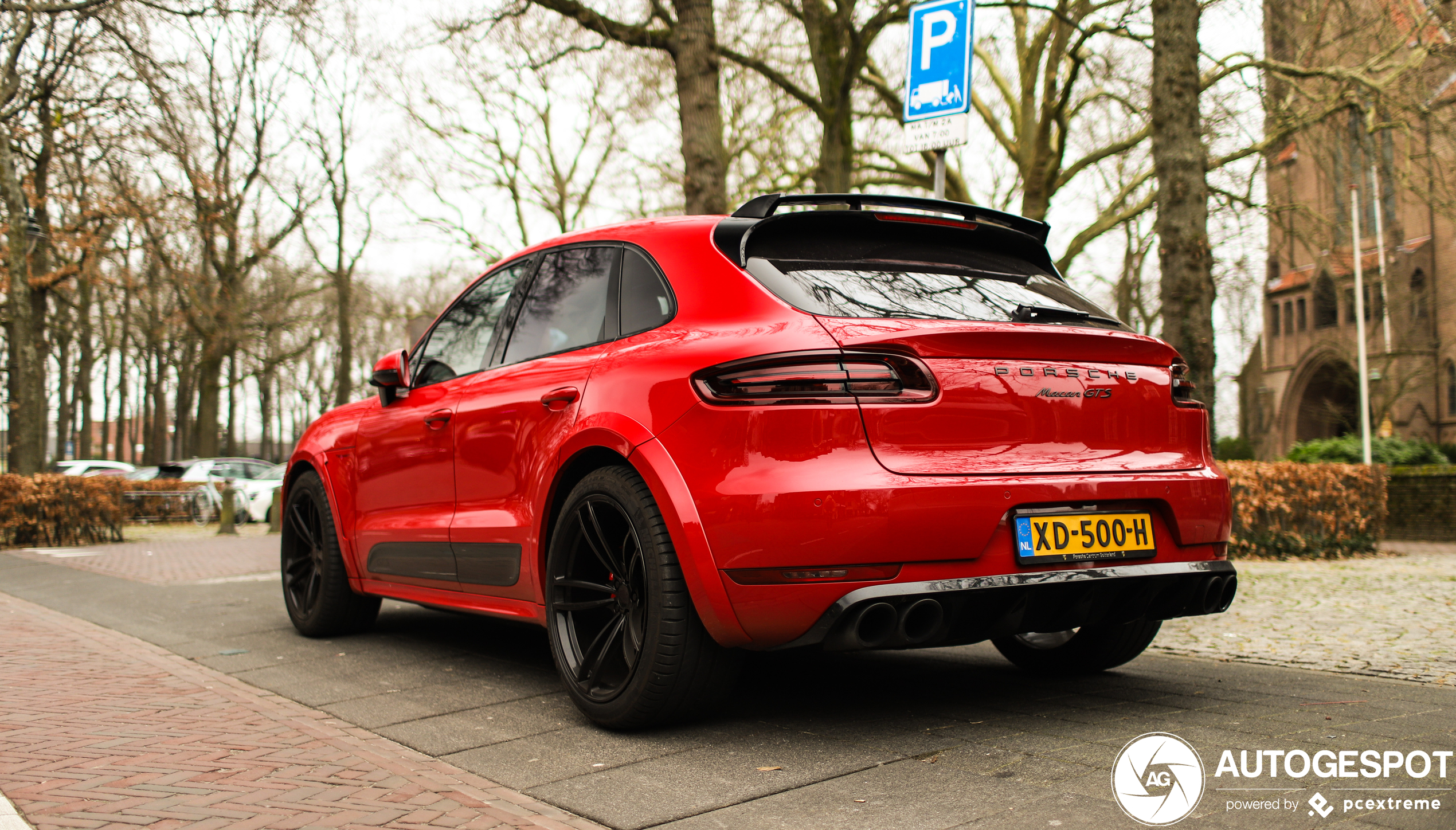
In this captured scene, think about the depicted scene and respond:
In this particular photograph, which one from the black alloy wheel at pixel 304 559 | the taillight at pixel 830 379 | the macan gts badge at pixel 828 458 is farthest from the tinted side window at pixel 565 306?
the black alloy wheel at pixel 304 559

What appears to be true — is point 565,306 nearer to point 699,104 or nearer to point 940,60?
point 940,60

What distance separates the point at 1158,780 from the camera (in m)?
3.02

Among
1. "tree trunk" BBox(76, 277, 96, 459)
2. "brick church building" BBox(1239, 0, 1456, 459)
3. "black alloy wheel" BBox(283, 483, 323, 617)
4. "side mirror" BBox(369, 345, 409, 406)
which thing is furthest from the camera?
"tree trunk" BBox(76, 277, 96, 459)

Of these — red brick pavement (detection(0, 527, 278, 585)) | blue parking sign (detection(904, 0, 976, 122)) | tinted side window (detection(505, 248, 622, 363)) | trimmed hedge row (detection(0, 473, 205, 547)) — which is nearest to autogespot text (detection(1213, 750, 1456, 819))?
tinted side window (detection(505, 248, 622, 363))

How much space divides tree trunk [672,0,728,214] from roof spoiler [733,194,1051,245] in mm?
7047

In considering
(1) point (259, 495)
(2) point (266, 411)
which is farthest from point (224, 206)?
(2) point (266, 411)

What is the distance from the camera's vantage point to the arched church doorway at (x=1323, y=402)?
1615 inches

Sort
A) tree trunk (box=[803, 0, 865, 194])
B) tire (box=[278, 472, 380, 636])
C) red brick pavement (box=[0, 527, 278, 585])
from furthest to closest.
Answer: tree trunk (box=[803, 0, 865, 194]) < red brick pavement (box=[0, 527, 278, 585]) < tire (box=[278, 472, 380, 636])

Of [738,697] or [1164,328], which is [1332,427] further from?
[738,697]

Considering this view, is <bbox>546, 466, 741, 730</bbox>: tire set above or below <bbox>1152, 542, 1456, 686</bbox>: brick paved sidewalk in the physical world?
above

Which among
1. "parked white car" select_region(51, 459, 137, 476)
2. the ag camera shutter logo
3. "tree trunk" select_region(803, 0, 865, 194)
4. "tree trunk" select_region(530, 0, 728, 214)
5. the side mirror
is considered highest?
"tree trunk" select_region(803, 0, 865, 194)

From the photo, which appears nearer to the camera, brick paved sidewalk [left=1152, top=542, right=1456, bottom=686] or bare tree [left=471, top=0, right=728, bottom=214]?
brick paved sidewalk [left=1152, top=542, right=1456, bottom=686]

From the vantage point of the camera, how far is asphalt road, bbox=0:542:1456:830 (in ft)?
9.41

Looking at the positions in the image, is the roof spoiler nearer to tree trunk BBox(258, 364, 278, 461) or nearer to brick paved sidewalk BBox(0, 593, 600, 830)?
brick paved sidewalk BBox(0, 593, 600, 830)
